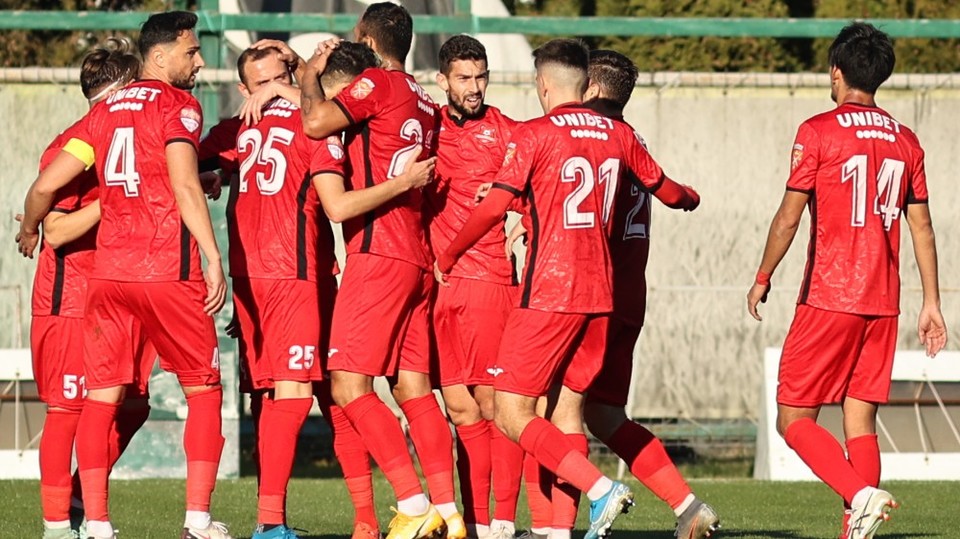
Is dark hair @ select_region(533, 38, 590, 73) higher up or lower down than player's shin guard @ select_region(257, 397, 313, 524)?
higher up

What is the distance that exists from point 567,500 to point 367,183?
1890 mm

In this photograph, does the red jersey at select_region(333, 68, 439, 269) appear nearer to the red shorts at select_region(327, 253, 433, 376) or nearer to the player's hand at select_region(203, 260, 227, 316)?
the red shorts at select_region(327, 253, 433, 376)

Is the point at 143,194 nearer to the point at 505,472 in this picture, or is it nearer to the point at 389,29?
the point at 389,29

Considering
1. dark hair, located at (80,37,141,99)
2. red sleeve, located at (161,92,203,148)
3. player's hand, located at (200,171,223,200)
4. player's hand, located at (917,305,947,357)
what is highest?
dark hair, located at (80,37,141,99)

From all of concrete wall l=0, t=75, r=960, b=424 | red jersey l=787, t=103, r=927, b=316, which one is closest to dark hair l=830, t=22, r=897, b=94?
red jersey l=787, t=103, r=927, b=316

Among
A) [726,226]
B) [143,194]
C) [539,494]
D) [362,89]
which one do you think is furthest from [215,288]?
[726,226]

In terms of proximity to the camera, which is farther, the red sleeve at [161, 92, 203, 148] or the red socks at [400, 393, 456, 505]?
the red socks at [400, 393, 456, 505]

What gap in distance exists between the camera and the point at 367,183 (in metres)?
8.05

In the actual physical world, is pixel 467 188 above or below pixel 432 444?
above

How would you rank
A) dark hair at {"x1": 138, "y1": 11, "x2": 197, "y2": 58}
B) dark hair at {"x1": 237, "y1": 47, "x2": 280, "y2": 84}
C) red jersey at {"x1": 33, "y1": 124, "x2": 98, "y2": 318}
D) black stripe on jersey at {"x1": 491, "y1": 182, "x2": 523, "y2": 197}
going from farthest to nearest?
dark hair at {"x1": 237, "y1": 47, "x2": 280, "y2": 84}, red jersey at {"x1": 33, "y1": 124, "x2": 98, "y2": 318}, dark hair at {"x1": 138, "y1": 11, "x2": 197, "y2": 58}, black stripe on jersey at {"x1": 491, "y1": 182, "x2": 523, "y2": 197}

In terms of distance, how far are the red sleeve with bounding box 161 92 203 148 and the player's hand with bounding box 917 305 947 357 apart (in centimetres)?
376

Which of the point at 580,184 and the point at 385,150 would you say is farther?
the point at 385,150

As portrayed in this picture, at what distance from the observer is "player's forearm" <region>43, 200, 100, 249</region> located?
812 centimetres

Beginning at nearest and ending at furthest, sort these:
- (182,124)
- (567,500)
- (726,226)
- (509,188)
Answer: (182,124)
(509,188)
(567,500)
(726,226)
